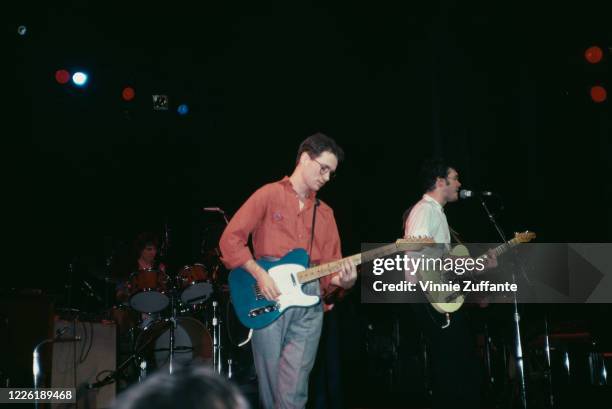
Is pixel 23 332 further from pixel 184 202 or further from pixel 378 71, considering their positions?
pixel 378 71

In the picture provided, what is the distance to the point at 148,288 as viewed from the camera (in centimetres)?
725

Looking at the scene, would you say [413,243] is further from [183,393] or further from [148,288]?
[148,288]

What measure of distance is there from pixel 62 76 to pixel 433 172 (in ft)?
17.9

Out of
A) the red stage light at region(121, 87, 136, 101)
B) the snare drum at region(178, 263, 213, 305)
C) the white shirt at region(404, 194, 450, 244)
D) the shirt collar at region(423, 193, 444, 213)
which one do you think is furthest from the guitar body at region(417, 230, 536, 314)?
the red stage light at region(121, 87, 136, 101)

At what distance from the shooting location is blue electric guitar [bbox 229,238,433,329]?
366 cm

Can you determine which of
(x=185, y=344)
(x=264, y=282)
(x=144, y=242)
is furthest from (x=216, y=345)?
(x=264, y=282)

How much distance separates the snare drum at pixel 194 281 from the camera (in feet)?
24.6

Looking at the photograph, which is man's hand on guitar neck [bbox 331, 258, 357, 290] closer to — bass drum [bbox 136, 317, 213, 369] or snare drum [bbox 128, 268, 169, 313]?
snare drum [bbox 128, 268, 169, 313]

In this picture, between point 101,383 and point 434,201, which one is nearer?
point 434,201

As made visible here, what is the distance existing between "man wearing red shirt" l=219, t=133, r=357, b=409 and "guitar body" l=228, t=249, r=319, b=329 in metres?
0.05

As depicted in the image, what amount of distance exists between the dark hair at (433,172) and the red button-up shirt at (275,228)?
1459 millimetres

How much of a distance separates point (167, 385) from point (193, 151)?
8.76m

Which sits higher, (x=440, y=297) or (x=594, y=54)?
(x=594, y=54)

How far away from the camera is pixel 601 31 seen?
786cm
